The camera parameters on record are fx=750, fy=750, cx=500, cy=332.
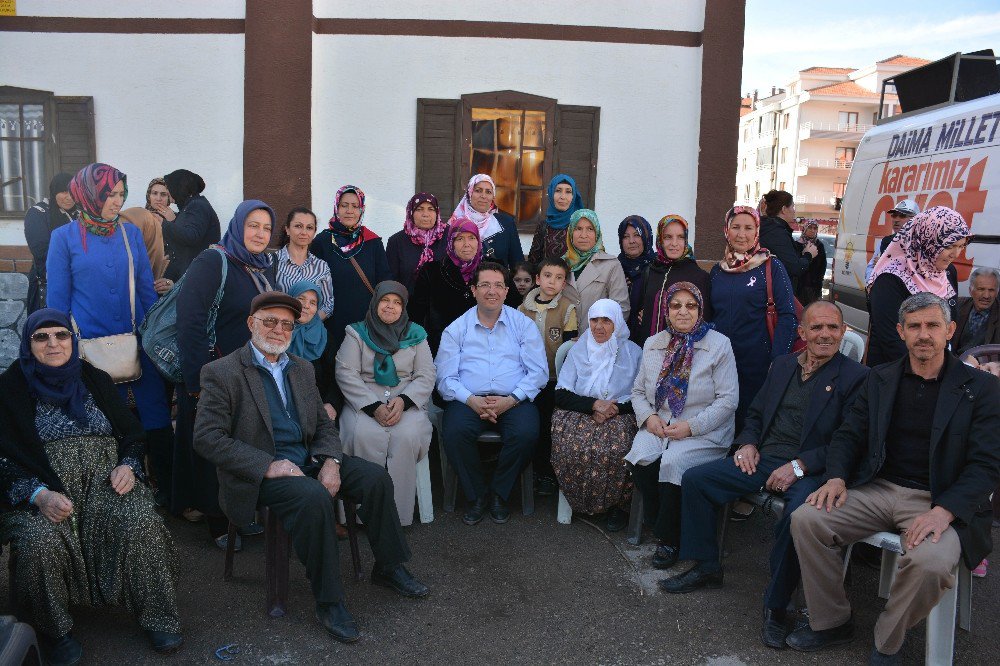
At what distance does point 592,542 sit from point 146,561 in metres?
2.22

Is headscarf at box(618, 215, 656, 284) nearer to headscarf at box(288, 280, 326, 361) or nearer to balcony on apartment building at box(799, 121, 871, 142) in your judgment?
headscarf at box(288, 280, 326, 361)

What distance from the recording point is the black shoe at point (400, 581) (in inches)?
136

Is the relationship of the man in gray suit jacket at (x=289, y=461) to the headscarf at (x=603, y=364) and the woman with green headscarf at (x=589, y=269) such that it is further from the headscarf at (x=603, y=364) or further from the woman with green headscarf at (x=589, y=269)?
the woman with green headscarf at (x=589, y=269)

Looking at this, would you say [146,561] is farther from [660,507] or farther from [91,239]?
[660,507]

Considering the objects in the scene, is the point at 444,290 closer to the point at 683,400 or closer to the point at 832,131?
the point at 683,400

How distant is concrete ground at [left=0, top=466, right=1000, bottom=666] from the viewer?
3.03 meters

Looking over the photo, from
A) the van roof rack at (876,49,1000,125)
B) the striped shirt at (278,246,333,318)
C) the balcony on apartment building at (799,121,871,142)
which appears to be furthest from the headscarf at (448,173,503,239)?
the balcony on apartment building at (799,121,871,142)

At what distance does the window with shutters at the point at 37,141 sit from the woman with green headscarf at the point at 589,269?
5620 mm

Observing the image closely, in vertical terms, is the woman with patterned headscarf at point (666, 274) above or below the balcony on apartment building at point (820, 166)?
below

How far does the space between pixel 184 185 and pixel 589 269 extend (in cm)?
306

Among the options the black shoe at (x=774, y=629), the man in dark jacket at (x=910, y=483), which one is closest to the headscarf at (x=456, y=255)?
the man in dark jacket at (x=910, y=483)

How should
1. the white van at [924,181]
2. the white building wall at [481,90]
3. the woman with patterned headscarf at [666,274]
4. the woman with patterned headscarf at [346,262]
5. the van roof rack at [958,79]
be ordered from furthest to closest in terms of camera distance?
1. the white building wall at [481,90]
2. the van roof rack at [958,79]
3. the white van at [924,181]
4. the woman with patterned headscarf at [346,262]
5. the woman with patterned headscarf at [666,274]

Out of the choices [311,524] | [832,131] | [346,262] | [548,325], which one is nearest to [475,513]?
[548,325]

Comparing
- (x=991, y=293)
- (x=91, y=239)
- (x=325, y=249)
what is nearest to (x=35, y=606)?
(x=91, y=239)
